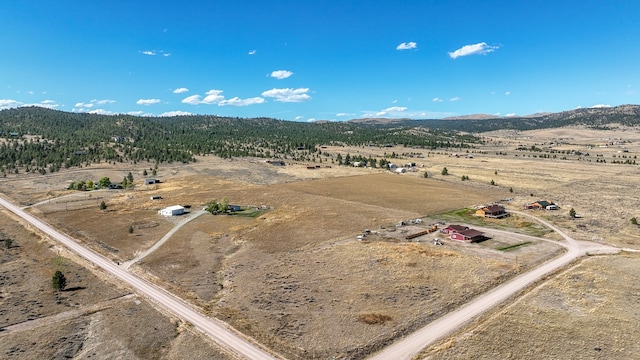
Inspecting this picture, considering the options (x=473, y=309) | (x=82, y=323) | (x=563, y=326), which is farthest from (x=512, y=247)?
(x=82, y=323)

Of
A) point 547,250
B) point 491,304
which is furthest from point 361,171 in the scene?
point 491,304

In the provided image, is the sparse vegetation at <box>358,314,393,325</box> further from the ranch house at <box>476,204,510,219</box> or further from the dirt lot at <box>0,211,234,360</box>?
the ranch house at <box>476,204,510,219</box>

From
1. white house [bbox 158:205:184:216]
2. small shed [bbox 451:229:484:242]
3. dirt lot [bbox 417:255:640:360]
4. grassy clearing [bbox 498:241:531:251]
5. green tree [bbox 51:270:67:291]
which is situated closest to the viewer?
dirt lot [bbox 417:255:640:360]

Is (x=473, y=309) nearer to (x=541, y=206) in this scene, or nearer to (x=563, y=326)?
(x=563, y=326)

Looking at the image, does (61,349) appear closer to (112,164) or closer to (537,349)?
(537,349)

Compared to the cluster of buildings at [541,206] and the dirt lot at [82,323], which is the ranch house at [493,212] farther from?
the dirt lot at [82,323]

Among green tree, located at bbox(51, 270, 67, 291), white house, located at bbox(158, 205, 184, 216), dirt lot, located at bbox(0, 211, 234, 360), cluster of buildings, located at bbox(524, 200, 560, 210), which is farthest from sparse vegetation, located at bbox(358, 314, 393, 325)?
cluster of buildings, located at bbox(524, 200, 560, 210)

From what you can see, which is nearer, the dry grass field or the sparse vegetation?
the sparse vegetation
